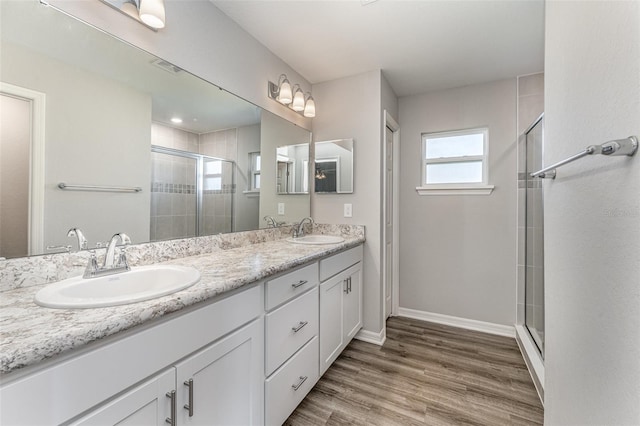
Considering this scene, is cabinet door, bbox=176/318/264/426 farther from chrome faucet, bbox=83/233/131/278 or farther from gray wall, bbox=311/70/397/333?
gray wall, bbox=311/70/397/333

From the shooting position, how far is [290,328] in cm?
137

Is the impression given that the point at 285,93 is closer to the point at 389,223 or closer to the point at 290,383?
the point at 389,223

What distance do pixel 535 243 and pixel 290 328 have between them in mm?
2034

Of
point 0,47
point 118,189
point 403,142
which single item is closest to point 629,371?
point 118,189

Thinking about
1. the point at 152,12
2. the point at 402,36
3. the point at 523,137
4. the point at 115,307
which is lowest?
the point at 115,307

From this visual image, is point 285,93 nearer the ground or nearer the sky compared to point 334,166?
nearer the sky

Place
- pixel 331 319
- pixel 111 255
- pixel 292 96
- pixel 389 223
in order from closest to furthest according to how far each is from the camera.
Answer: pixel 111 255 < pixel 331 319 < pixel 292 96 < pixel 389 223

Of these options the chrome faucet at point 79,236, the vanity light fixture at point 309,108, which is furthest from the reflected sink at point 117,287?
the vanity light fixture at point 309,108

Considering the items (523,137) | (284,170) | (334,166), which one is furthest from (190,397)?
(523,137)

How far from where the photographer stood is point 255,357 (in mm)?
1134

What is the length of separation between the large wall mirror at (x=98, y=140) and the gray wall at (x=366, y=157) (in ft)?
3.32

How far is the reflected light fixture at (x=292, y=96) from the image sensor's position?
2096 millimetres

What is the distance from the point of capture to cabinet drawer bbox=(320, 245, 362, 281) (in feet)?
5.58

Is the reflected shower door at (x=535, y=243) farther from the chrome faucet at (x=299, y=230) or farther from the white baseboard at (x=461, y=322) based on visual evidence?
the chrome faucet at (x=299, y=230)
